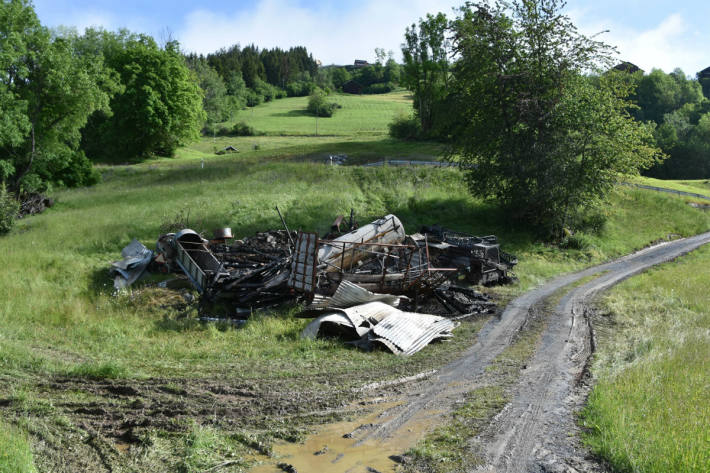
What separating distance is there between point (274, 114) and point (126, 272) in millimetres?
87287

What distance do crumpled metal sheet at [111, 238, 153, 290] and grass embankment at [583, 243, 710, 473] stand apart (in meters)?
13.9

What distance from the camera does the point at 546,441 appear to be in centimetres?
696

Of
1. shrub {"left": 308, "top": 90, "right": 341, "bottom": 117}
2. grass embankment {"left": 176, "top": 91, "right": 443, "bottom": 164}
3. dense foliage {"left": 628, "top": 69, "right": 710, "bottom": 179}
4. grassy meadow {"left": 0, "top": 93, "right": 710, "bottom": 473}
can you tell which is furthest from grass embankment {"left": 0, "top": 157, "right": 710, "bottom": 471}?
shrub {"left": 308, "top": 90, "right": 341, "bottom": 117}

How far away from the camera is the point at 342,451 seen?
21.8 ft

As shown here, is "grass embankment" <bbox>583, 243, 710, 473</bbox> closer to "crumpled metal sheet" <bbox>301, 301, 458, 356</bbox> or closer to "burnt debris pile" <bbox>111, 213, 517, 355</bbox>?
"crumpled metal sheet" <bbox>301, 301, 458, 356</bbox>

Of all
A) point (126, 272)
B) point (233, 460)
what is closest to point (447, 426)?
point (233, 460)

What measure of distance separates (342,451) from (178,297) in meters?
9.89

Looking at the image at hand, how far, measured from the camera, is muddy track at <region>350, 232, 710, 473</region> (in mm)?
6602

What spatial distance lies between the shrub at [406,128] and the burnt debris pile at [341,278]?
132 feet

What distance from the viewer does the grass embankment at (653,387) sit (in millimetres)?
6191

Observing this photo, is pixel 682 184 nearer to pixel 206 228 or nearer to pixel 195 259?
pixel 206 228

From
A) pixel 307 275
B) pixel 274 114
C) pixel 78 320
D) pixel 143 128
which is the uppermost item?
pixel 274 114

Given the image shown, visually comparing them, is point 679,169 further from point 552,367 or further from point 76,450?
point 76,450

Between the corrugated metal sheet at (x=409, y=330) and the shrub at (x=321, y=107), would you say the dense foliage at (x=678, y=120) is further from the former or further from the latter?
the shrub at (x=321, y=107)
